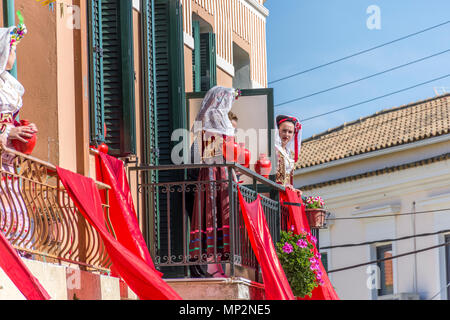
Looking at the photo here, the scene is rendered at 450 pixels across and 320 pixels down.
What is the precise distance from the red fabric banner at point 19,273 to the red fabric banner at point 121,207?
278 cm

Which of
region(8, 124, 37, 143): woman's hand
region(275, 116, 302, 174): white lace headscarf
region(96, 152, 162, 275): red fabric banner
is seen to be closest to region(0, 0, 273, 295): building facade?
region(96, 152, 162, 275): red fabric banner

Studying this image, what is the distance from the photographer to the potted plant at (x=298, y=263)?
12680mm

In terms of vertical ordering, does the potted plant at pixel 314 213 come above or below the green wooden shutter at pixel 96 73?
below

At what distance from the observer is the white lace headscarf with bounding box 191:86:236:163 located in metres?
12.4

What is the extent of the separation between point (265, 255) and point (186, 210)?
3.44 ft

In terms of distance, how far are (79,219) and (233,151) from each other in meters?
2.47

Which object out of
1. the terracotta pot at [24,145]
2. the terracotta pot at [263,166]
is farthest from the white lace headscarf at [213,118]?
the terracotta pot at [24,145]

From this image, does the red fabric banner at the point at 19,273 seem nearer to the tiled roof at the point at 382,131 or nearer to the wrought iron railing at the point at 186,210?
the wrought iron railing at the point at 186,210

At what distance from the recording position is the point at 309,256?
12.8 m

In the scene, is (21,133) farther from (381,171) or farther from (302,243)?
(381,171)

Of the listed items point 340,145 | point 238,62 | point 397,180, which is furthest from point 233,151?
point 340,145

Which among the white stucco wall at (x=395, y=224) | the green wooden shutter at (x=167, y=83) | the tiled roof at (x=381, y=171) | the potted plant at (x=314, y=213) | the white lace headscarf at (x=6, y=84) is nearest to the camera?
the white lace headscarf at (x=6, y=84)

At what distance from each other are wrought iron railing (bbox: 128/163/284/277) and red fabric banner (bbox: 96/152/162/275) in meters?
0.65

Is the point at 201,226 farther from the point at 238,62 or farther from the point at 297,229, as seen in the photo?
the point at 238,62
